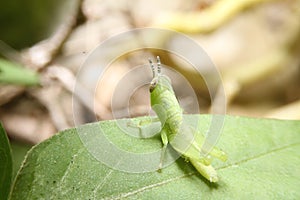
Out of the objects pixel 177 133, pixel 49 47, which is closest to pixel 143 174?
pixel 177 133

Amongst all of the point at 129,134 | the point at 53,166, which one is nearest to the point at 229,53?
the point at 129,134

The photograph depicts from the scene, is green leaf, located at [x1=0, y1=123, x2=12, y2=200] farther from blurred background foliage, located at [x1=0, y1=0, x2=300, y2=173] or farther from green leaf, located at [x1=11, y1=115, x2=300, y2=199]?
blurred background foliage, located at [x1=0, y1=0, x2=300, y2=173]

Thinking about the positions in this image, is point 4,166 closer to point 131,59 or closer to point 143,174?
point 143,174

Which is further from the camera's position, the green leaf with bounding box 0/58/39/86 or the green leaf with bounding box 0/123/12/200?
the green leaf with bounding box 0/58/39/86

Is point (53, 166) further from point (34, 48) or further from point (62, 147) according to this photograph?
point (34, 48)

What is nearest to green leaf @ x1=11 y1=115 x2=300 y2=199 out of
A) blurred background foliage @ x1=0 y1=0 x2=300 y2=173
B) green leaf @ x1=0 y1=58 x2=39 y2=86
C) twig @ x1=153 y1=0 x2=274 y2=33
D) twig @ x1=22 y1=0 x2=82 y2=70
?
green leaf @ x1=0 y1=58 x2=39 y2=86

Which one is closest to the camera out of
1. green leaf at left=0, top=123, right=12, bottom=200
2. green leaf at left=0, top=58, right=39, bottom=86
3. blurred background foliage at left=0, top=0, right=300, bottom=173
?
green leaf at left=0, top=123, right=12, bottom=200

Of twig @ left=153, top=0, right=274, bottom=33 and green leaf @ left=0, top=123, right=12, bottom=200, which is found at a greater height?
green leaf @ left=0, top=123, right=12, bottom=200
